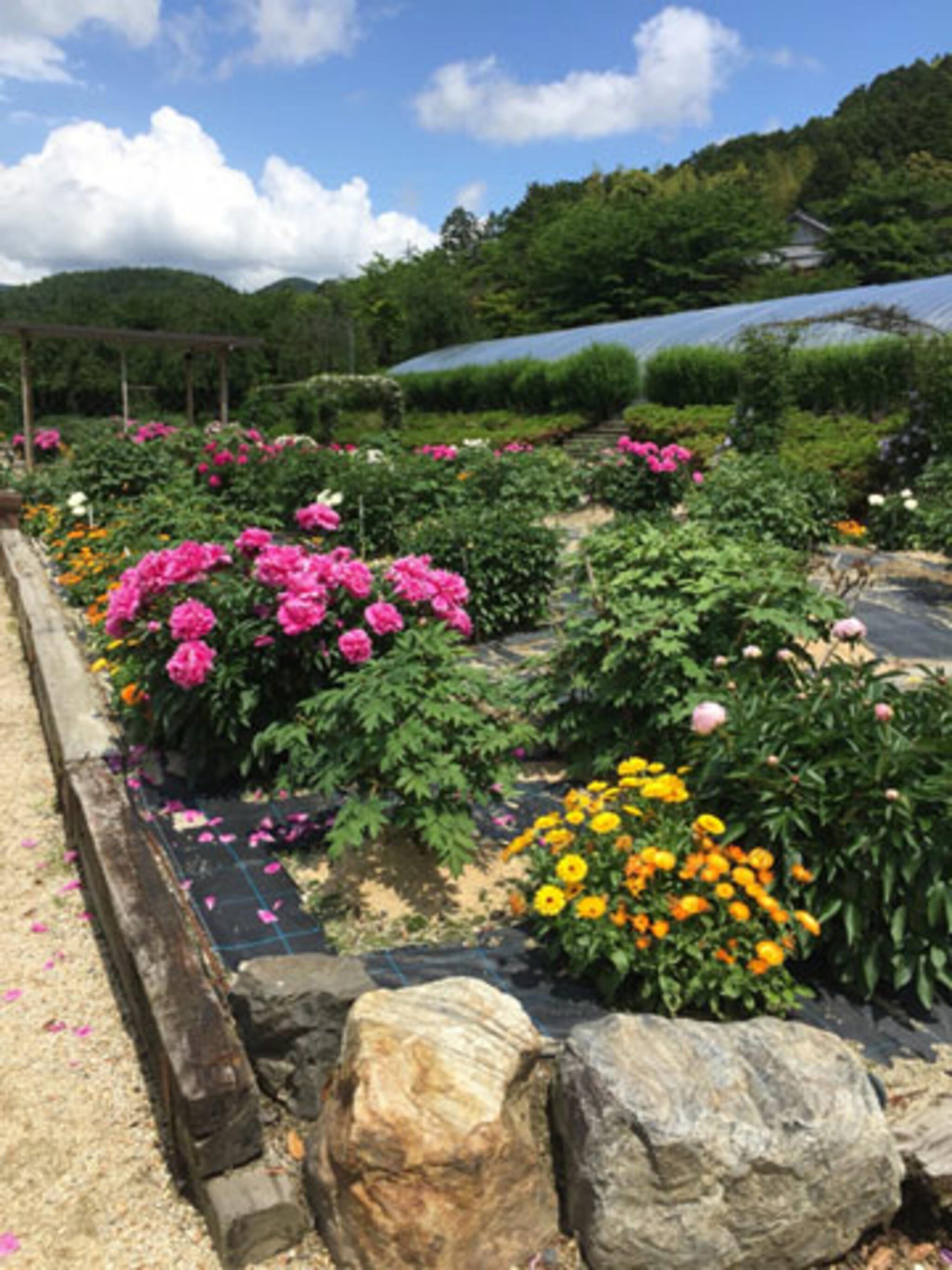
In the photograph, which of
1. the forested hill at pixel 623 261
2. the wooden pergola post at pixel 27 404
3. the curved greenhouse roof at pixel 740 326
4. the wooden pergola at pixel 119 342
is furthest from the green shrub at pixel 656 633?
the forested hill at pixel 623 261

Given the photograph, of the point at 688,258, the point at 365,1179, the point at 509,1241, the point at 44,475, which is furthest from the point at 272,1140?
the point at 688,258

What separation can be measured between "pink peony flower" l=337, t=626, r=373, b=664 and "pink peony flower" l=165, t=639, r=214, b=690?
49 cm

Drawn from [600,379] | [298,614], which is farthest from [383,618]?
[600,379]

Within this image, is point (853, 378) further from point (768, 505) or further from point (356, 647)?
point (356, 647)

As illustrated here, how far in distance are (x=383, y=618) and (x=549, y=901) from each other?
1.23 m

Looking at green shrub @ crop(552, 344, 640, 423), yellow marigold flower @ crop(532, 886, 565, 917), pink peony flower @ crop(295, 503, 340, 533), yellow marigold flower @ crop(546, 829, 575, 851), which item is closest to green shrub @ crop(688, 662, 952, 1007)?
yellow marigold flower @ crop(546, 829, 575, 851)

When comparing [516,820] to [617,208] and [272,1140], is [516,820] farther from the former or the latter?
[617,208]

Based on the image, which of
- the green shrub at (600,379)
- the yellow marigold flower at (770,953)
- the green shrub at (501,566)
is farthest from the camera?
the green shrub at (600,379)

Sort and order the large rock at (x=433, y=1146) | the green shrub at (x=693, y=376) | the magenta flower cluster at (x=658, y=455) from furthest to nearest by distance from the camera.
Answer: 1. the green shrub at (x=693, y=376)
2. the magenta flower cluster at (x=658, y=455)
3. the large rock at (x=433, y=1146)

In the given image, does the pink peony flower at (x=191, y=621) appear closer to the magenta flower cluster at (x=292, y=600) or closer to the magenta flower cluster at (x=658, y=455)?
the magenta flower cluster at (x=292, y=600)

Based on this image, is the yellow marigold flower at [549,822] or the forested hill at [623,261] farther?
the forested hill at [623,261]

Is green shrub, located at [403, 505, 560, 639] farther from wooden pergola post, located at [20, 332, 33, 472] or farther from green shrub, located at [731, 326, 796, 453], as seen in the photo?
wooden pergola post, located at [20, 332, 33, 472]

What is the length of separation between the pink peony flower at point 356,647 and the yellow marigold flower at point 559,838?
0.91 m

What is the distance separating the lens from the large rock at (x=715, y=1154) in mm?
1673
